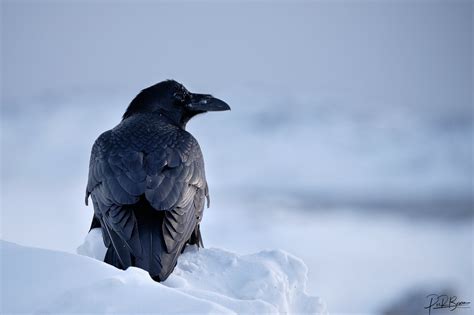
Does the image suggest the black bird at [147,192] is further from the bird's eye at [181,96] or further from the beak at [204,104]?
the beak at [204,104]

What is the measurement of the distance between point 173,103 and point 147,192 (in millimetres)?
2192

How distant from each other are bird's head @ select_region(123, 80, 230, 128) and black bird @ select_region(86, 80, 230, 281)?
45 centimetres

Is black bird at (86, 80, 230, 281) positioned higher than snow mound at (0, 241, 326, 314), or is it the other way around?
black bird at (86, 80, 230, 281)

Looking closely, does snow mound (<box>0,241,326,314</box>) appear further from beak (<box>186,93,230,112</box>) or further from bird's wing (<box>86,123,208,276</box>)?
beak (<box>186,93,230,112</box>)

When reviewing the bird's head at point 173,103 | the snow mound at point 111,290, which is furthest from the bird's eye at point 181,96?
the snow mound at point 111,290

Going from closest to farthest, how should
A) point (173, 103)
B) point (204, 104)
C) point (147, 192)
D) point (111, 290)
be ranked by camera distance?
point (111, 290), point (147, 192), point (173, 103), point (204, 104)

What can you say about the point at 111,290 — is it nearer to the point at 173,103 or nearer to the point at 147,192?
the point at 147,192

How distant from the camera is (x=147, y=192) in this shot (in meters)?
5.96

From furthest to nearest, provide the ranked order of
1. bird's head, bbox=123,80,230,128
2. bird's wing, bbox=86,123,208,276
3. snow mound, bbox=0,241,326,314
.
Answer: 1. bird's head, bbox=123,80,230,128
2. bird's wing, bbox=86,123,208,276
3. snow mound, bbox=0,241,326,314

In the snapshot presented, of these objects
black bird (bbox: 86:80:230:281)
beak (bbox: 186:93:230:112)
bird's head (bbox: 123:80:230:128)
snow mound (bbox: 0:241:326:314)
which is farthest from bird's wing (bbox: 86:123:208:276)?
beak (bbox: 186:93:230:112)

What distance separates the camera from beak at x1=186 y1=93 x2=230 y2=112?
8.06 metres

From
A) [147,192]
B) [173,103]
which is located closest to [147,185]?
[147,192]

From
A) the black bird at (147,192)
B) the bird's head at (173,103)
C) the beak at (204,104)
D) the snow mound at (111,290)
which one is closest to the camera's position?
the snow mound at (111,290)

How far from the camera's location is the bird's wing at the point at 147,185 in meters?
5.85
